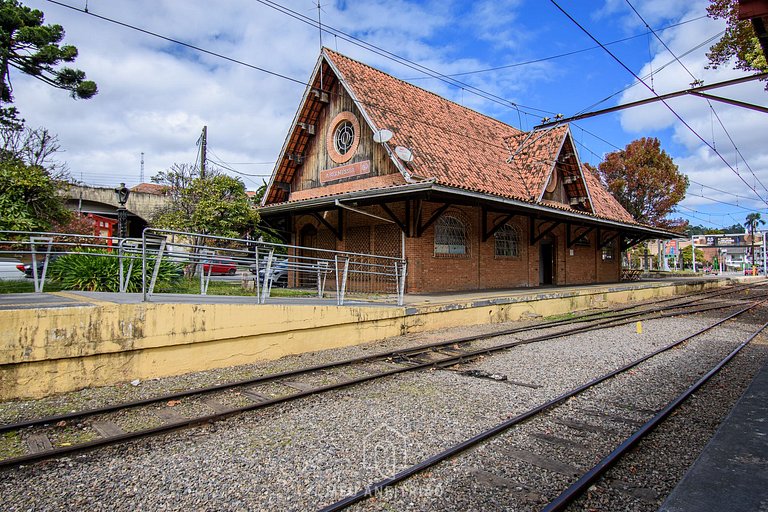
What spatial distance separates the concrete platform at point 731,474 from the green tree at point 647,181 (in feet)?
127

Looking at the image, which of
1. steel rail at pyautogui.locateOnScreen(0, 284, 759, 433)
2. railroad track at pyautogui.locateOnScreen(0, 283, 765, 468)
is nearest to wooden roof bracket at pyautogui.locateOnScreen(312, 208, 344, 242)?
steel rail at pyautogui.locateOnScreen(0, 284, 759, 433)

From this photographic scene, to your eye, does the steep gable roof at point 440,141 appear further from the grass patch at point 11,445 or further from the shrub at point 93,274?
the grass patch at point 11,445

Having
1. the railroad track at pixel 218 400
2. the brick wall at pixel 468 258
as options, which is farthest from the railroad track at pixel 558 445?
the brick wall at pixel 468 258

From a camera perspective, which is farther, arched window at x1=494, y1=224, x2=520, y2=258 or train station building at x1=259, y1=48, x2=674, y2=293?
arched window at x1=494, y1=224, x2=520, y2=258

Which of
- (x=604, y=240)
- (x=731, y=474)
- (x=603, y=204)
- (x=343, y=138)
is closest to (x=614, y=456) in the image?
(x=731, y=474)

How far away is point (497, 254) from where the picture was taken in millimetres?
17094

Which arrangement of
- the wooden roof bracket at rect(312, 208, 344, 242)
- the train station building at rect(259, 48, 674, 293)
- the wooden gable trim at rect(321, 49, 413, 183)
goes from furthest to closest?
the wooden roof bracket at rect(312, 208, 344, 242) < the train station building at rect(259, 48, 674, 293) < the wooden gable trim at rect(321, 49, 413, 183)

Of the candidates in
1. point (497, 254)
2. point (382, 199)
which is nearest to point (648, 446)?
point (382, 199)

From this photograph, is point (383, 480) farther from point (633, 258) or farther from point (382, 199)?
point (633, 258)

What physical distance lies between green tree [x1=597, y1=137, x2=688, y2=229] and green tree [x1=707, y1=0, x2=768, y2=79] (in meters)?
25.5

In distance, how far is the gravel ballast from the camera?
338cm

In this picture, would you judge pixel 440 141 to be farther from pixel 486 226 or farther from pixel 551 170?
pixel 551 170

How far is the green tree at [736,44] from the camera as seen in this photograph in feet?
41.2

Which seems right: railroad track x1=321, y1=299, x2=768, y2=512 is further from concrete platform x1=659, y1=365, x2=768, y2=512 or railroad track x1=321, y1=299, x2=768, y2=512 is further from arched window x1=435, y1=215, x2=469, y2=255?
arched window x1=435, y1=215, x2=469, y2=255
